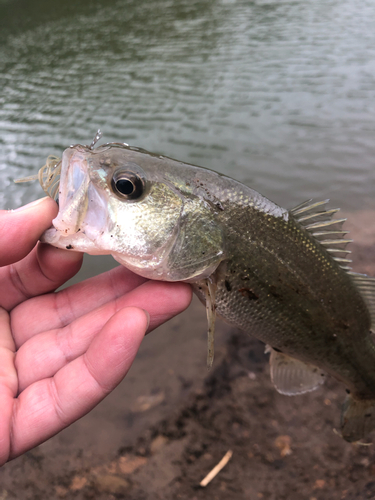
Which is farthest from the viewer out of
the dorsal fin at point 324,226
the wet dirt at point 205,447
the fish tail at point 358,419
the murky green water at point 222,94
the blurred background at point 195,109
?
the murky green water at point 222,94

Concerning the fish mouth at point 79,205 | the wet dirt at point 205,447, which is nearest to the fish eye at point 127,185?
the fish mouth at point 79,205

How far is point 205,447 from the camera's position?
324cm

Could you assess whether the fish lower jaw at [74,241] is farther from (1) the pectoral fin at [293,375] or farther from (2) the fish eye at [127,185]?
(1) the pectoral fin at [293,375]

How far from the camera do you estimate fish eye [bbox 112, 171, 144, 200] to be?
1.95 meters

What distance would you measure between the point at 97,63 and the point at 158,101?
5.31m

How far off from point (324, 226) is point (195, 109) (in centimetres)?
821

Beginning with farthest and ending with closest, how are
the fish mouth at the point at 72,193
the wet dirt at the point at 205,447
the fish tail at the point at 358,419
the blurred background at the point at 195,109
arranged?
the blurred background at the point at 195,109 < the wet dirt at the point at 205,447 < the fish tail at the point at 358,419 < the fish mouth at the point at 72,193

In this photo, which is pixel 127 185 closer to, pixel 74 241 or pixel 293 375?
pixel 74 241

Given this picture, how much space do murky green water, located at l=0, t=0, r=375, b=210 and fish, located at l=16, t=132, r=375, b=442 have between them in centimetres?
473

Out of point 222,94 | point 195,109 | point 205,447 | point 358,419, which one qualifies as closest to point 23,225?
point 205,447

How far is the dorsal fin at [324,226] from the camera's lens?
2.37 meters

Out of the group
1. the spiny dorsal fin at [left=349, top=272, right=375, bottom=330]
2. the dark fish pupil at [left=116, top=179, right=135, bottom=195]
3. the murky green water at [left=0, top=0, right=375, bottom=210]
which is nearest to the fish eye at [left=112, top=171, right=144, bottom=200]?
the dark fish pupil at [left=116, top=179, right=135, bottom=195]

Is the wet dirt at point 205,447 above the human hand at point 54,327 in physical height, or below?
below

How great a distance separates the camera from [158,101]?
10328 mm
